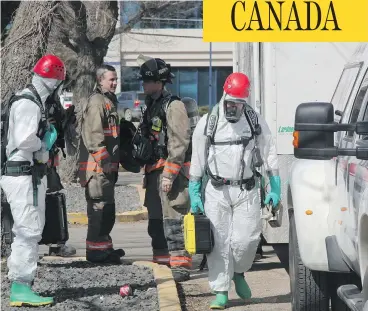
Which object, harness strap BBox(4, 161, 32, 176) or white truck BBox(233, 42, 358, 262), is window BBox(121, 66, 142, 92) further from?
harness strap BBox(4, 161, 32, 176)

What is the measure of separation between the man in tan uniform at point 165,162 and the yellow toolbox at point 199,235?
3.83 feet

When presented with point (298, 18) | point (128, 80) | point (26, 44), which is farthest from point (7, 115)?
point (128, 80)

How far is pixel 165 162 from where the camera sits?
8992 millimetres

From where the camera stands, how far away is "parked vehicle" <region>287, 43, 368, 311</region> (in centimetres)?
489

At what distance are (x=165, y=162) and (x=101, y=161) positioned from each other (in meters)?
0.61

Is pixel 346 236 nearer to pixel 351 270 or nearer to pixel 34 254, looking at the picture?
pixel 351 270

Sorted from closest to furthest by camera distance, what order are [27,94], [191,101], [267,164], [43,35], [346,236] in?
[346,236] < [27,94] < [267,164] < [191,101] < [43,35]

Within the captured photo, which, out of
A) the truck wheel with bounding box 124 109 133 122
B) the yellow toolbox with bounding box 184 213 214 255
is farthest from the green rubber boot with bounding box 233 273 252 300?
the truck wheel with bounding box 124 109 133 122

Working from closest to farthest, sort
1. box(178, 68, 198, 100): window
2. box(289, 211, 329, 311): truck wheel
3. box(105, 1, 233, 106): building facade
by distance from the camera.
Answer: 1. box(289, 211, 329, 311): truck wheel
2. box(105, 1, 233, 106): building facade
3. box(178, 68, 198, 100): window

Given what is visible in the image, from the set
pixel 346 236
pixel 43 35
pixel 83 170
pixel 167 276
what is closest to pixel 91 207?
pixel 83 170

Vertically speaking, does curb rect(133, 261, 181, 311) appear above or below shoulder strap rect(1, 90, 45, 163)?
below

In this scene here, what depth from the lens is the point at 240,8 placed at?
9000mm

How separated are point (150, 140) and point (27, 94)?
196 centimetres

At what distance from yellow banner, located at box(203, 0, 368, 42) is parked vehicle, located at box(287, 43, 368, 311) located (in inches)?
61.3
